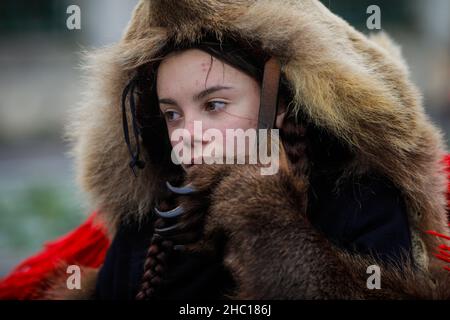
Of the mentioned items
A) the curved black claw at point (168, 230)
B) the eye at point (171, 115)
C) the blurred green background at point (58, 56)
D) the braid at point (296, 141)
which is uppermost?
the blurred green background at point (58, 56)

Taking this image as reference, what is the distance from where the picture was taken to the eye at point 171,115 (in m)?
1.82

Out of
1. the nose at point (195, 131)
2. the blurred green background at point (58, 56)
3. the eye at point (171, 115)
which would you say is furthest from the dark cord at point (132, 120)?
the blurred green background at point (58, 56)

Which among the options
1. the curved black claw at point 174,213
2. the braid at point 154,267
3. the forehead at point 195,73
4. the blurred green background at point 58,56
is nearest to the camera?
the curved black claw at point 174,213

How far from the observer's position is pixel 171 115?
1839 millimetres

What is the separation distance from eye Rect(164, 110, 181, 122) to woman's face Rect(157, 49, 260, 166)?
0.03m

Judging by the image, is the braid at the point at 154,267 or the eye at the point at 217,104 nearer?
the eye at the point at 217,104

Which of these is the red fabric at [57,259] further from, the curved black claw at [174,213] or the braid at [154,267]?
the curved black claw at [174,213]

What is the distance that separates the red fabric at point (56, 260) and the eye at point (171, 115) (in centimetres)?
64

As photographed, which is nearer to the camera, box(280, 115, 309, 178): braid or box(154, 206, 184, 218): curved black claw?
box(154, 206, 184, 218): curved black claw

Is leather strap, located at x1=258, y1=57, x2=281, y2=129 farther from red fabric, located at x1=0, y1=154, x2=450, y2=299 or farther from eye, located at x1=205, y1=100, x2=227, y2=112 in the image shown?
red fabric, located at x1=0, y1=154, x2=450, y2=299

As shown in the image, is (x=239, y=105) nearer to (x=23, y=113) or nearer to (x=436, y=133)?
(x=436, y=133)

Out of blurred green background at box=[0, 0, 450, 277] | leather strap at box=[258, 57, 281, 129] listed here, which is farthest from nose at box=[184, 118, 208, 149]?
blurred green background at box=[0, 0, 450, 277]

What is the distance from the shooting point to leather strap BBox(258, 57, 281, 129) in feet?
5.62
